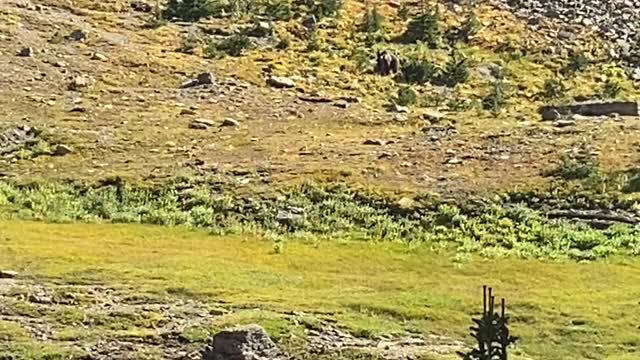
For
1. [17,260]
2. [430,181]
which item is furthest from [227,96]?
[17,260]

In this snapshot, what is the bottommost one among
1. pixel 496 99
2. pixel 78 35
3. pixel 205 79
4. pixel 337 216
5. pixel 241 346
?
pixel 241 346

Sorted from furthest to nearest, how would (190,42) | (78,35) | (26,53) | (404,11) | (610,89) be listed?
(404,11)
(190,42)
(610,89)
(78,35)
(26,53)

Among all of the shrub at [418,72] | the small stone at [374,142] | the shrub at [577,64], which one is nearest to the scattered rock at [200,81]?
the shrub at [418,72]

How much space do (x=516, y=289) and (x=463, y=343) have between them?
16.2 feet

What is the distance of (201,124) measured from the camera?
45.6 meters

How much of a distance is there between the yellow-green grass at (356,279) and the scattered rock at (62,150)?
687 centimetres

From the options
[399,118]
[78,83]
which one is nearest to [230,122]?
[399,118]

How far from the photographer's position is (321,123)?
47000 millimetres

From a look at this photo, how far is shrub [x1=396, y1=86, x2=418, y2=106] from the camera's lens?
5081cm

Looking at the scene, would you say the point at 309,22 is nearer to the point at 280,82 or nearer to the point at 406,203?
the point at 280,82

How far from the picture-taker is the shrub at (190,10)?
5922cm

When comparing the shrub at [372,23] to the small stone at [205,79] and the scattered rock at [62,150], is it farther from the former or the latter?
the scattered rock at [62,150]

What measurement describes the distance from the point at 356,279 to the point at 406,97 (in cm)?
2076

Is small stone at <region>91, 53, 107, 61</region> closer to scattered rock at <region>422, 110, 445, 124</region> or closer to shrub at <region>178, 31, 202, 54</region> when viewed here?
shrub at <region>178, 31, 202, 54</region>
